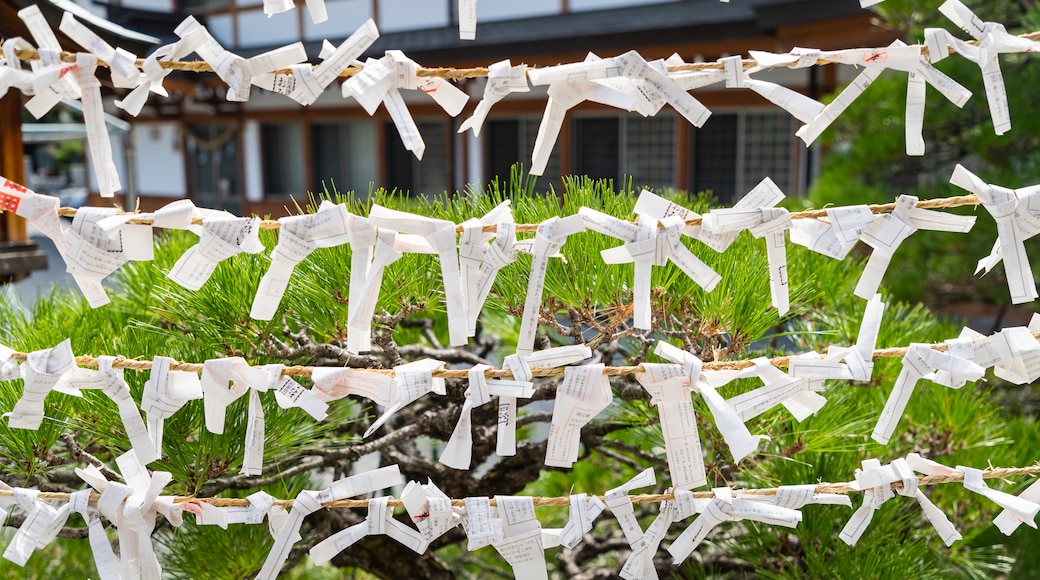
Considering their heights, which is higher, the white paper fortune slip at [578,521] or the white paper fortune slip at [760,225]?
the white paper fortune slip at [760,225]

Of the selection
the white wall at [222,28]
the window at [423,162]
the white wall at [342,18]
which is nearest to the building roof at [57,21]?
the window at [423,162]

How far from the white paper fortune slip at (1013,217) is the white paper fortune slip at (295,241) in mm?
485

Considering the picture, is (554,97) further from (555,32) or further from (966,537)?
(555,32)

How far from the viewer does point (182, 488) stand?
857 millimetres

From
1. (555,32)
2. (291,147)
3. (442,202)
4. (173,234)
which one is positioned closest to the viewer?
(442,202)

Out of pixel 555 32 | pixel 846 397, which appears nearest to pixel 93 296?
pixel 846 397

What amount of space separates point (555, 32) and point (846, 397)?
3.93m

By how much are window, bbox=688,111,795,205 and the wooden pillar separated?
355cm

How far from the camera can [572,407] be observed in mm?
672

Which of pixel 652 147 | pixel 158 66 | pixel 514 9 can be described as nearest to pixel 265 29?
pixel 514 9

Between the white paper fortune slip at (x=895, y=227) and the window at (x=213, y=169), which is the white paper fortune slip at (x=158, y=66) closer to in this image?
the white paper fortune slip at (x=895, y=227)

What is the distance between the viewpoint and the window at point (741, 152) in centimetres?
461

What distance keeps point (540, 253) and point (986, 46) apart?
0.41 m

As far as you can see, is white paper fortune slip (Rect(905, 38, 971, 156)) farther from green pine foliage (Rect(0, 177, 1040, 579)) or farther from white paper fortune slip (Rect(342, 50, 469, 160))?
white paper fortune slip (Rect(342, 50, 469, 160))
